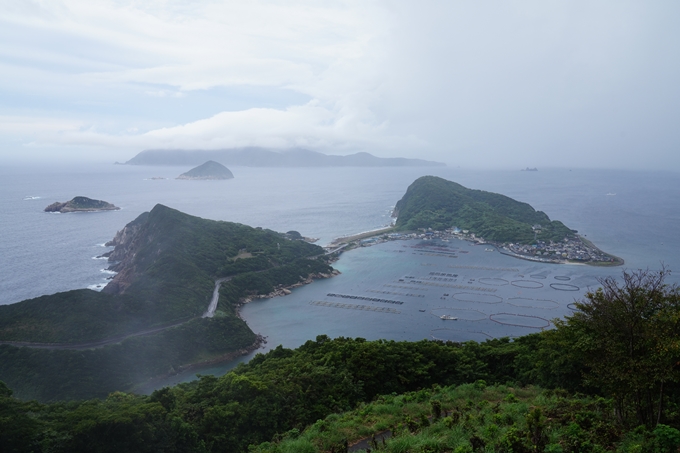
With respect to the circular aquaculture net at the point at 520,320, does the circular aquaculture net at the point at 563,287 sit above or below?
above

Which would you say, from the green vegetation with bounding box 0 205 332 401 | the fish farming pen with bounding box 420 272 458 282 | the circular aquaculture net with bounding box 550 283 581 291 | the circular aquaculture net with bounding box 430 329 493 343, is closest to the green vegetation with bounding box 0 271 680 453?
the green vegetation with bounding box 0 205 332 401

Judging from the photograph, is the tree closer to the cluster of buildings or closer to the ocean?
the ocean

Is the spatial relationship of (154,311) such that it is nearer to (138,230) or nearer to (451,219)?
(138,230)

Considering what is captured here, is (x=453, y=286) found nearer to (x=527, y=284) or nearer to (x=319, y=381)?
(x=527, y=284)

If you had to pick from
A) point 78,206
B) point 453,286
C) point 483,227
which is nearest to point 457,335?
point 453,286

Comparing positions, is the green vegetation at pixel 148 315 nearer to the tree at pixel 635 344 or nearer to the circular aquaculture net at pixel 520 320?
the circular aquaculture net at pixel 520 320

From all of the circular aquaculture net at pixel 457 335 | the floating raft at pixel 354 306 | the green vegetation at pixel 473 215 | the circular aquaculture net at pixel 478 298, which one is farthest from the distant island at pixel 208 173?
the circular aquaculture net at pixel 457 335
